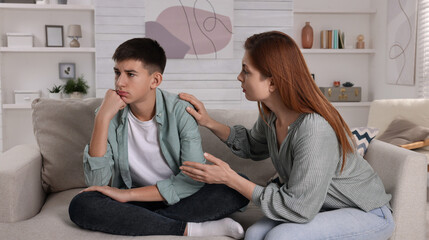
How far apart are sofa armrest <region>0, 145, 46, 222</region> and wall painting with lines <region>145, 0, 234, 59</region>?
121 inches

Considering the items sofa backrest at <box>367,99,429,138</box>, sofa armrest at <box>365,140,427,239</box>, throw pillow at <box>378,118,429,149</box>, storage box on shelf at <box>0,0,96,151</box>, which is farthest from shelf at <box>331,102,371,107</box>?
sofa armrest at <box>365,140,427,239</box>

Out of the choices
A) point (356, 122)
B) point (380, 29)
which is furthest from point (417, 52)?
point (356, 122)

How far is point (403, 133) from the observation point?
3.58 m

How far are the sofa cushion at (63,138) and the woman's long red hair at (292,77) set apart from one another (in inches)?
40.1

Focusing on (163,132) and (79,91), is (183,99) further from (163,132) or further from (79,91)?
(79,91)

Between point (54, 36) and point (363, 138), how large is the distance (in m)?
4.06

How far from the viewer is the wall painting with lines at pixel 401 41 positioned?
4.64 meters

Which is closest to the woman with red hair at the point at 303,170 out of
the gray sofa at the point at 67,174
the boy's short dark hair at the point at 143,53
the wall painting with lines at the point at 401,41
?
the gray sofa at the point at 67,174

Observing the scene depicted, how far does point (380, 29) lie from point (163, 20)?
243 cm

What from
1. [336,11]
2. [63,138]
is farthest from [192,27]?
[63,138]

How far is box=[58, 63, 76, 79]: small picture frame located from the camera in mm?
5359

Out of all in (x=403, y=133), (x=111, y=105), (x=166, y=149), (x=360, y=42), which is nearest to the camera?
(x=111, y=105)

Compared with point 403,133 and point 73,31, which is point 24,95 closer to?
point 73,31

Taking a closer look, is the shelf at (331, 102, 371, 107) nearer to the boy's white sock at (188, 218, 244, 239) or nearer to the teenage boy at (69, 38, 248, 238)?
the teenage boy at (69, 38, 248, 238)
